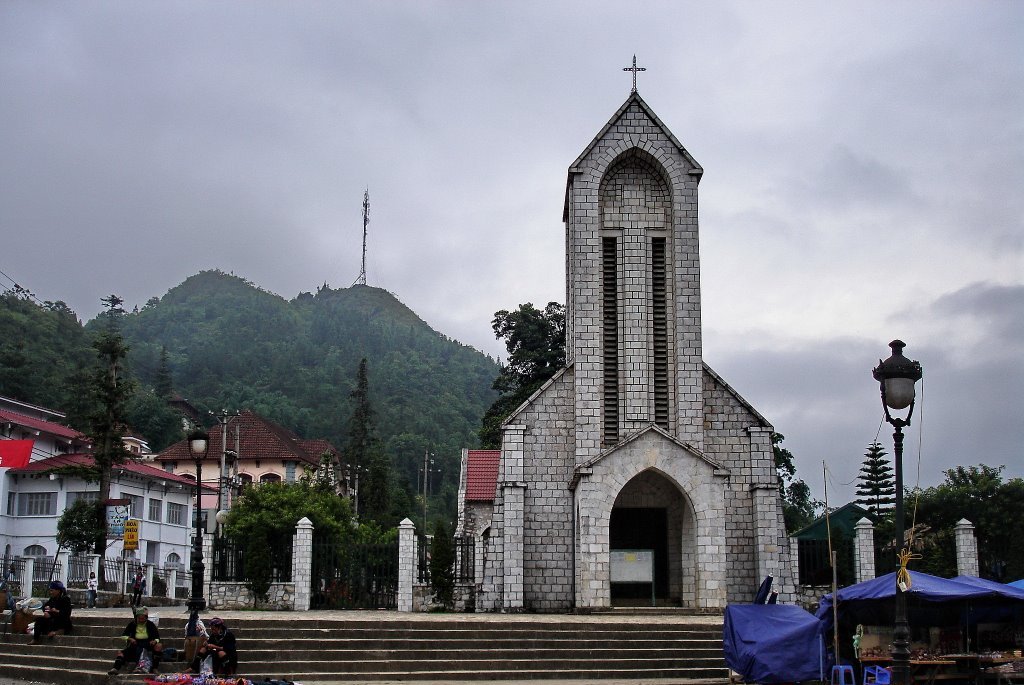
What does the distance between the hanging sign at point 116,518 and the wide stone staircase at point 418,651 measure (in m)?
9.56

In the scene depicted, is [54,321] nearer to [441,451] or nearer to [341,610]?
[441,451]

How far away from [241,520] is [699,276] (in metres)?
19.2

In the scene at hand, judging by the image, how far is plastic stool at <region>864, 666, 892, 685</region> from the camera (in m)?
15.6

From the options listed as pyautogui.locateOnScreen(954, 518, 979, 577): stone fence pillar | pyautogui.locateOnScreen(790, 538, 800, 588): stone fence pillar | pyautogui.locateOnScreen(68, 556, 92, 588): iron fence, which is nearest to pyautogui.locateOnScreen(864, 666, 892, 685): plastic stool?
pyautogui.locateOnScreen(790, 538, 800, 588): stone fence pillar

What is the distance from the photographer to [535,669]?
1936cm

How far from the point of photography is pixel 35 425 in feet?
183

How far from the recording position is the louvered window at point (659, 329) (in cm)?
2791

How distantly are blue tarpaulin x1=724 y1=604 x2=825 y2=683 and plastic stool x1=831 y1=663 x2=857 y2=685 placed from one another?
0.35 meters

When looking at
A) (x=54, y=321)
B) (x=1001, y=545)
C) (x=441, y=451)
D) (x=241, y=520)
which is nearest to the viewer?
(x=241, y=520)

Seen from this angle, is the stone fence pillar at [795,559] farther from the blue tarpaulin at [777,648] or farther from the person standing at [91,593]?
the person standing at [91,593]

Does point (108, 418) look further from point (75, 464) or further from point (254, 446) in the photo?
point (254, 446)

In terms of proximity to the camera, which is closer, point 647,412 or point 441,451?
point 647,412

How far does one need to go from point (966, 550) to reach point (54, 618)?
21043 mm

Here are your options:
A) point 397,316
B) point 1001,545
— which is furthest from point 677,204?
point 397,316
